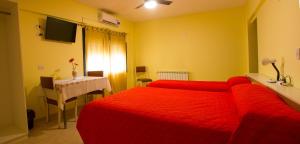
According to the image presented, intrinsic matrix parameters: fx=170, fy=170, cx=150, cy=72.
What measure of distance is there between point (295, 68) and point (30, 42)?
392 cm

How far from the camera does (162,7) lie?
4.45 metres

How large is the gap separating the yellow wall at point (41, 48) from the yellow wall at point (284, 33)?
12.3 ft

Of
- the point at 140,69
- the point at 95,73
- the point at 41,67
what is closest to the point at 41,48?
the point at 41,67

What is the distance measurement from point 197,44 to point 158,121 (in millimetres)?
4005

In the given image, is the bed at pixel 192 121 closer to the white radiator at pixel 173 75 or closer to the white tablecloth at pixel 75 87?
the white tablecloth at pixel 75 87

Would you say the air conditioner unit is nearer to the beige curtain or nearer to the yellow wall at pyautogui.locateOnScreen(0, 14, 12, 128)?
the beige curtain

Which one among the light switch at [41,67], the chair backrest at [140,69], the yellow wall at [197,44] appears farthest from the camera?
the chair backrest at [140,69]

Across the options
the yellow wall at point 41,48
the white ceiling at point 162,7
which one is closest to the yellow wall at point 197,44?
the white ceiling at point 162,7

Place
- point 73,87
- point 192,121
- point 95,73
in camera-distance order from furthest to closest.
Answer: point 95,73, point 73,87, point 192,121

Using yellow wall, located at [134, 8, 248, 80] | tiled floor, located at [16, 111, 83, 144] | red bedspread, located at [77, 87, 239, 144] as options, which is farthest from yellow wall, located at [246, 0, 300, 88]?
tiled floor, located at [16, 111, 83, 144]

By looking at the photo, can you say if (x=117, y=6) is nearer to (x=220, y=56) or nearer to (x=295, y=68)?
(x=220, y=56)

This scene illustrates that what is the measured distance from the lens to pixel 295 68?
164 cm

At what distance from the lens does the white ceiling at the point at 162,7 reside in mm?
4059

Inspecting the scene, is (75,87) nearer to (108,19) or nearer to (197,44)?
(108,19)
